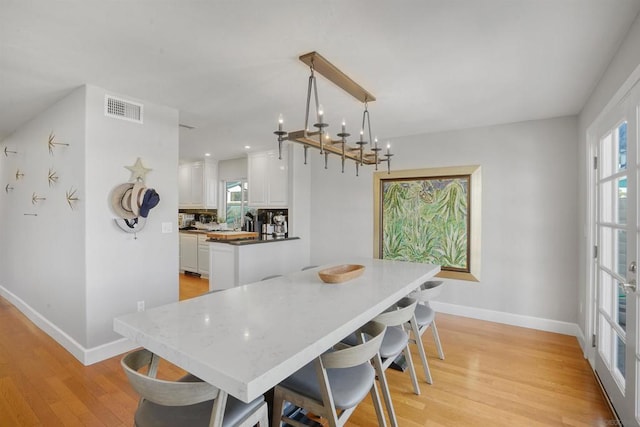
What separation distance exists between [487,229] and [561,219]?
707 millimetres

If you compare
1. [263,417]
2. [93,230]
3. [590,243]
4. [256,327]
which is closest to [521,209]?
[590,243]

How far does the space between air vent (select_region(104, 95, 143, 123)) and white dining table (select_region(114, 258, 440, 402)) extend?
191cm

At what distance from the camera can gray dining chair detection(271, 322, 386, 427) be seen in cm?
133

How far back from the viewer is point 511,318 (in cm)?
356

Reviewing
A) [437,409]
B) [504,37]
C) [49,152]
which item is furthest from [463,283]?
[49,152]

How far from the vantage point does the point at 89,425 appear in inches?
74.3

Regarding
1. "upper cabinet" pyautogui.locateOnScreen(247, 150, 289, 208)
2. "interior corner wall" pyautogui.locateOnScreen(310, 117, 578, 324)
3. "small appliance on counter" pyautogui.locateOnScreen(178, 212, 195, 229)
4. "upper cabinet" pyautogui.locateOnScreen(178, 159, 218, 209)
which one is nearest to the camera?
"interior corner wall" pyautogui.locateOnScreen(310, 117, 578, 324)

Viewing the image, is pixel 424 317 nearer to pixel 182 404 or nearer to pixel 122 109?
pixel 182 404

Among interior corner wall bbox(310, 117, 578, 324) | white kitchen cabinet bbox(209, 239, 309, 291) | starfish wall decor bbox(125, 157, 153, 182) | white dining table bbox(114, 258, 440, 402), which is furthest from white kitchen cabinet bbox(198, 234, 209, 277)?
white dining table bbox(114, 258, 440, 402)

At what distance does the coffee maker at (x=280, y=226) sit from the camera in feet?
17.4

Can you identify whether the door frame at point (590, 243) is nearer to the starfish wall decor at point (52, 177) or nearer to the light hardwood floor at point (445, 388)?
the light hardwood floor at point (445, 388)

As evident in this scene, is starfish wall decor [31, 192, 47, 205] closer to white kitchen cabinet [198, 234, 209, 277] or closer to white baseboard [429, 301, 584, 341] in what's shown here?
white kitchen cabinet [198, 234, 209, 277]

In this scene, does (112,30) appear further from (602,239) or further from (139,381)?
(602,239)

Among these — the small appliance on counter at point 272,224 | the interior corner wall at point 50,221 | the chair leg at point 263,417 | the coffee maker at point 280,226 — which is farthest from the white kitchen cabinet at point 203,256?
the chair leg at point 263,417
